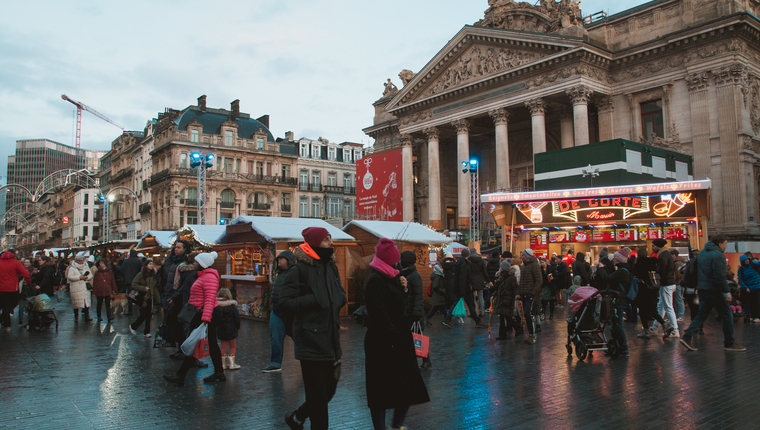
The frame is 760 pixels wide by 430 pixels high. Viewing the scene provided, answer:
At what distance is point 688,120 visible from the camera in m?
25.9

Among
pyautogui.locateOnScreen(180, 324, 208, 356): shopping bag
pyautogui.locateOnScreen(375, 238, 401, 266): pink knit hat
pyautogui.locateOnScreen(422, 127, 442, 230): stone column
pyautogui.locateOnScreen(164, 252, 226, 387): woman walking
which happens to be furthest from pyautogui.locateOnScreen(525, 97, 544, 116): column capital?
pyautogui.locateOnScreen(375, 238, 401, 266): pink knit hat

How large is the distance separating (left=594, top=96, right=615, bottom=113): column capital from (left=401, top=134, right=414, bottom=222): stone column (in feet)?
41.9

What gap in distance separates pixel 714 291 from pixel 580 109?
2046 cm

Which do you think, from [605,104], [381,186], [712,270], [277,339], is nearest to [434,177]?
[381,186]

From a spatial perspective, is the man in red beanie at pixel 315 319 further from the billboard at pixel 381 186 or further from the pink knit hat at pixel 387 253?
the billboard at pixel 381 186

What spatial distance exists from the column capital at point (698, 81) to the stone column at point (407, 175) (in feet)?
56.7

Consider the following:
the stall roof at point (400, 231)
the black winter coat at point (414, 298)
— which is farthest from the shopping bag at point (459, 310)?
the black winter coat at point (414, 298)

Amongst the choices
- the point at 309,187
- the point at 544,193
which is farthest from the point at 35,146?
the point at 544,193

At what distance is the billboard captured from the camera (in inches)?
1475

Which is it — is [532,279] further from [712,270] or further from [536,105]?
[536,105]

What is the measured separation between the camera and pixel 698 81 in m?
25.2

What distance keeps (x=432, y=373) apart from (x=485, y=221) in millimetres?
26110

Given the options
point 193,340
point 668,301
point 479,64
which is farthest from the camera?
point 479,64

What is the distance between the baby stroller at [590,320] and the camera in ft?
27.6
